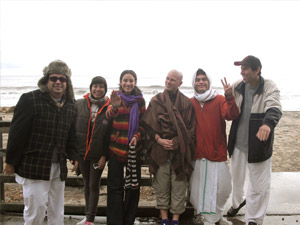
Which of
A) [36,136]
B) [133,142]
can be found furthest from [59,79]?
[133,142]

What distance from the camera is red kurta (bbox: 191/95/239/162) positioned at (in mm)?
3287

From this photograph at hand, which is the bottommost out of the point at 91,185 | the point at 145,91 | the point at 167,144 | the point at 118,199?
the point at 118,199

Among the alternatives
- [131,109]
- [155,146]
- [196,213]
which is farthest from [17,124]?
[196,213]

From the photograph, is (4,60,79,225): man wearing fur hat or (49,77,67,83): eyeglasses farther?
(49,77,67,83): eyeglasses

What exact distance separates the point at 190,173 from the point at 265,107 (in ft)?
3.98

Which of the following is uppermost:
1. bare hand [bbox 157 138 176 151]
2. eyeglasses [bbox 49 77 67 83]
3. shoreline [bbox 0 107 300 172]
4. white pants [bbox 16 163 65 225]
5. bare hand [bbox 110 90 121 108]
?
eyeglasses [bbox 49 77 67 83]

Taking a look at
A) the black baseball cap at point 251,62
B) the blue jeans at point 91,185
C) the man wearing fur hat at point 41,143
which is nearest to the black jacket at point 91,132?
the blue jeans at point 91,185

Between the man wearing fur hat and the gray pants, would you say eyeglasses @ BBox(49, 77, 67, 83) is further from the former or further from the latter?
the gray pants

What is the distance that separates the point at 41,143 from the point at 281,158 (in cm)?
636

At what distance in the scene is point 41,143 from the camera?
2.62m

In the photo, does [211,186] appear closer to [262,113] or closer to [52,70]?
[262,113]

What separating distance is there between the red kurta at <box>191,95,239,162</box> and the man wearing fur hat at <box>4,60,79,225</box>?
1.60 m

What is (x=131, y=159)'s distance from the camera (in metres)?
3.20

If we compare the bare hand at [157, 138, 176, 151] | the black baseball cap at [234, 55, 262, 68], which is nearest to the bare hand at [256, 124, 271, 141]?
the black baseball cap at [234, 55, 262, 68]
